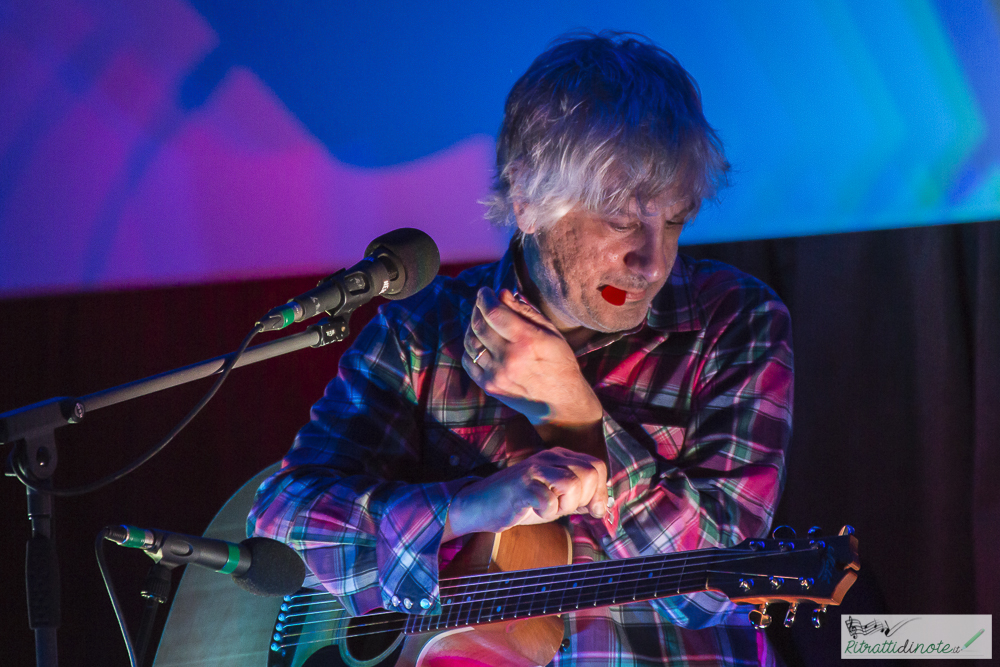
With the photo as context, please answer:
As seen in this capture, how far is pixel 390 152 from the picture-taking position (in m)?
2.46

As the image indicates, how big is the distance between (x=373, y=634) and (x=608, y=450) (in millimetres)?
620

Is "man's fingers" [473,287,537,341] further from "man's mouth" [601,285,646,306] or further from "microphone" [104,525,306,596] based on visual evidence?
"microphone" [104,525,306,596]

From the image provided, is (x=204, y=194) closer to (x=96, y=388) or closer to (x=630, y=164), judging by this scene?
(x=96, y=388)

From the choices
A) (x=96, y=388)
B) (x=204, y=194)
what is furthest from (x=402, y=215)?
(x=96, y=388)

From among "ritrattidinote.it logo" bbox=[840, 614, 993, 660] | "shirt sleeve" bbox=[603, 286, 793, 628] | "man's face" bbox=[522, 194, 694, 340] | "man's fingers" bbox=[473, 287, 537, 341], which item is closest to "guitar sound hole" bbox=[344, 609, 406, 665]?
"shirt sleeve" bbox=[603, 286, 793, 628]

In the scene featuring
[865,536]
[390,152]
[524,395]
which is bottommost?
[865,536]

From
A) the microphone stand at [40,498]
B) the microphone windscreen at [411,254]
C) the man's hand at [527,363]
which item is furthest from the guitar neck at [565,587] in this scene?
the microphone stand at [40,498]

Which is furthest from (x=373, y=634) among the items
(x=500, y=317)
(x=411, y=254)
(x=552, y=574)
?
(x=411, y=254)

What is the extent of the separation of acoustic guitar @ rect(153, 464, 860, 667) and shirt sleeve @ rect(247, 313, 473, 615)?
0.07 meters

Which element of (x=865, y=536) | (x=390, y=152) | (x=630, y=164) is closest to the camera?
(x=630, y=164)

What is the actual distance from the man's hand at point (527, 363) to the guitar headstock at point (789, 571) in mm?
381

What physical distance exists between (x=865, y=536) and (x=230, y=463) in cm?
186

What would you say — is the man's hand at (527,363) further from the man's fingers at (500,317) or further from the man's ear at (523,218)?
the man's ear at (523,218)

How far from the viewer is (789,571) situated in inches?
50.9
